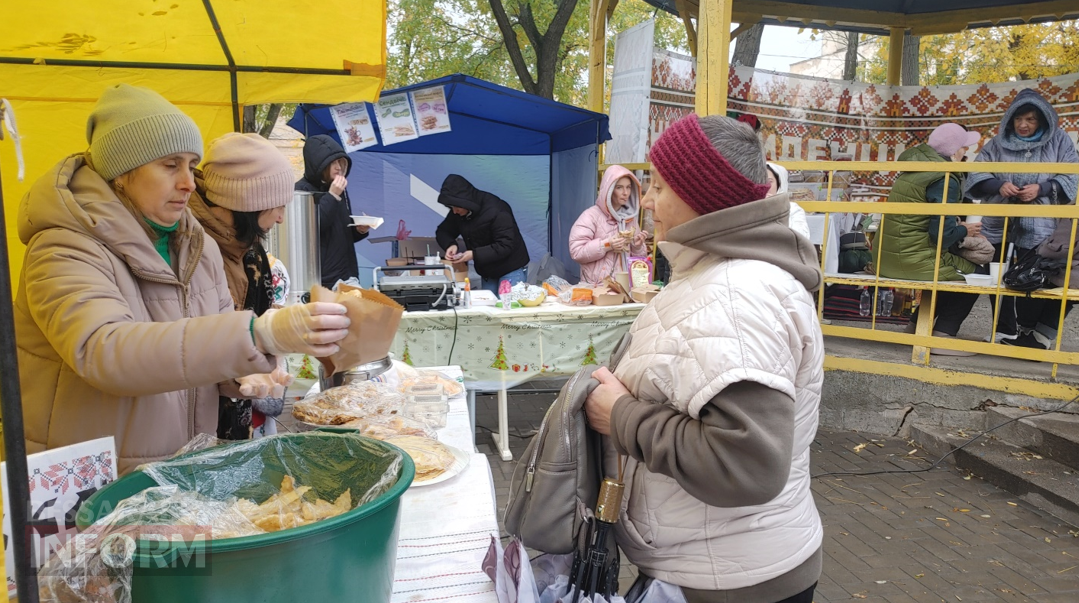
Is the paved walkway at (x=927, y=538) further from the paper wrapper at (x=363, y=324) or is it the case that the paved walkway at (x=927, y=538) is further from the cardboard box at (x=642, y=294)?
the paper wrapper at (x=363, y=324)

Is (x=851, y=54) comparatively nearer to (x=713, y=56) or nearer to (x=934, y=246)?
(x=713, y=56)

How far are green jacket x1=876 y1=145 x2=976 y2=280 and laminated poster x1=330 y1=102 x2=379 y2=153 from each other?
4.94 meters

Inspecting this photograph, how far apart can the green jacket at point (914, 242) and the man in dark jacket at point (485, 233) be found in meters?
3.32

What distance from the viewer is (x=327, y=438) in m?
1.43

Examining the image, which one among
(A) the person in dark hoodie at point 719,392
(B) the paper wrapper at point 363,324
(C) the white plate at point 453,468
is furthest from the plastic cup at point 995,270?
(B) the paper wrapper at point 363,324

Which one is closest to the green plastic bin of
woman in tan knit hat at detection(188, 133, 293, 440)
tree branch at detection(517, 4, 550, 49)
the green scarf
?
the green scarf

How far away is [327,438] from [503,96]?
650cm

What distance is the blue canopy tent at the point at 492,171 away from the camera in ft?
27.2

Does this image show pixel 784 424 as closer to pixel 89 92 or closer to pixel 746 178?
pixel 746 178

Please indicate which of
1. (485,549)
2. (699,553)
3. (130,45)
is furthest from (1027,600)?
(130,45)

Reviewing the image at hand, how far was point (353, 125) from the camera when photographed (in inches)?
275

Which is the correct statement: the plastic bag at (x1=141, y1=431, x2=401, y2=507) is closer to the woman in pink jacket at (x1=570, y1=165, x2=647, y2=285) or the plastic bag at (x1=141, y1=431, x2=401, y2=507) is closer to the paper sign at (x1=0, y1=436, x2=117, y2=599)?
the paper sign at (x1=0, y1=436, x2=117, y2=599)

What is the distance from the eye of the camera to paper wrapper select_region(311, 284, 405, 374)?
1.29 m

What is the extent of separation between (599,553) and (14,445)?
A: 43.4 inches
